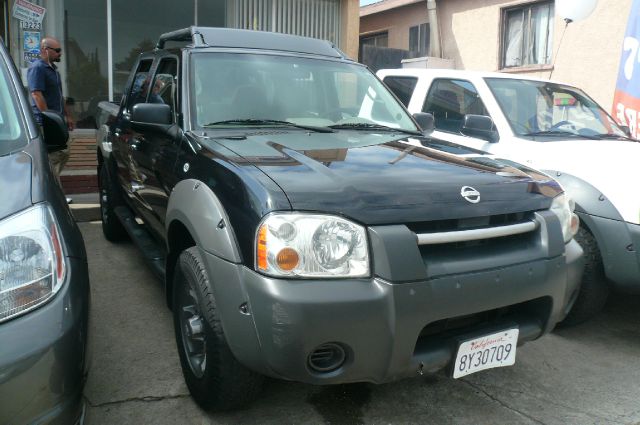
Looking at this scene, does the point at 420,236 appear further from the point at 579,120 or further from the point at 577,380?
the point at 579,120

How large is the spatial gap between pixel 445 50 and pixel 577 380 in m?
11.7

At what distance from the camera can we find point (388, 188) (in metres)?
2.19

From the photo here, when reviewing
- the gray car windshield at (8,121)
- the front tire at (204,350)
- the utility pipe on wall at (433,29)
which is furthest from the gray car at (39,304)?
the utility pipe on wall at (433,29)

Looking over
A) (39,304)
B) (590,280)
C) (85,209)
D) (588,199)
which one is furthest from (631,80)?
(39,304)

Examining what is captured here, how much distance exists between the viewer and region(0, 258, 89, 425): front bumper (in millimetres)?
1549

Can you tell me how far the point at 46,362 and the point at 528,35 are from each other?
1204cm

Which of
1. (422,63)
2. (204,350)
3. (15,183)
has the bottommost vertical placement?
(204,350)

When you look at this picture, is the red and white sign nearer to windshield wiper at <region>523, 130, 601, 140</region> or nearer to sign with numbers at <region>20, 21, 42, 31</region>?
sign with numbers at <region>20, 21, 42, 31</region>

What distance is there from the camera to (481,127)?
4.34 meters

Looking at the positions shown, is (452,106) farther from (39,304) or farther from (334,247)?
(39,304)

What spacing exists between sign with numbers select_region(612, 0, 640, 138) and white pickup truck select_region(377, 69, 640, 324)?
1742mm

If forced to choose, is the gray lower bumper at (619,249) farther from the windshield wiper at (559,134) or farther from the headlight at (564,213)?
the windshield wiper at (559,134)

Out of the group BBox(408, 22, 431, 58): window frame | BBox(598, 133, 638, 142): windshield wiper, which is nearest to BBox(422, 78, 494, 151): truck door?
BBox(598, 133, 638, 142): windshield wiper

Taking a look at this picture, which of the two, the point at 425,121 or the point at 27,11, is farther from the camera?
the point at 27,11
